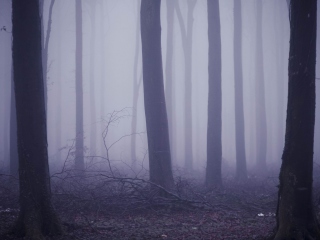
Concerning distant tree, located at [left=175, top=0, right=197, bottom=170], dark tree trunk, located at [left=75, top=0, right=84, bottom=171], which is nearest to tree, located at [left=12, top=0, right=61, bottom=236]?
dark tree trunk, located at [left=75, top=0, right=84, bottom=171]

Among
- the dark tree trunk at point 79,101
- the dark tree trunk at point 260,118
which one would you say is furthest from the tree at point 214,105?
the dark tree trunk at point 260,118

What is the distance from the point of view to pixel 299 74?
4.69 m

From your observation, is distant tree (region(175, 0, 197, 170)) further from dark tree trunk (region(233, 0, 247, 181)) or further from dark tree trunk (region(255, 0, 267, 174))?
dark tree trunk (region(233, 0, 247, 181))

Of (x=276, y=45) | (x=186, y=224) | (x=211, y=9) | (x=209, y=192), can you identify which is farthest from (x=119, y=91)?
(x=186, y=224)

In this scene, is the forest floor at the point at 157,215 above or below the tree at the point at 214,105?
below

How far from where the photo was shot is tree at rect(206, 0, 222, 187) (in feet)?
36.1

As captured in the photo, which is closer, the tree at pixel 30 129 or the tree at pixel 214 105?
the tree at pixel 30 129

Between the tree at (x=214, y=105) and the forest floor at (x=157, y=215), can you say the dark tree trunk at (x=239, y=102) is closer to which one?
the tree at (x=214, y=105)

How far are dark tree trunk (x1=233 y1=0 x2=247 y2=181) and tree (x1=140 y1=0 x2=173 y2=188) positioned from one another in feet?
20.4

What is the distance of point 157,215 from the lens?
7.53m

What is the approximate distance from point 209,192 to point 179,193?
1.81 meters

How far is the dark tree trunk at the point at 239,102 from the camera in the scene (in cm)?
1412

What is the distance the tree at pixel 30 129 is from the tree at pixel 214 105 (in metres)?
6.94

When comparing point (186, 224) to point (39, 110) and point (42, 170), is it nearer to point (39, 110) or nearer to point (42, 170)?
point (42, 170)
